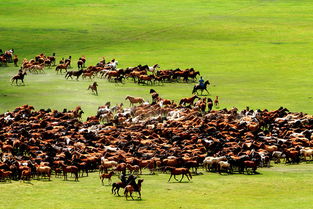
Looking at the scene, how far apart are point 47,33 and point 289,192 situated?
61253 millimetres

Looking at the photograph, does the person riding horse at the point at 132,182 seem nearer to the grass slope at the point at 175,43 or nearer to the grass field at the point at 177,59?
the grass field at the point at 177,59

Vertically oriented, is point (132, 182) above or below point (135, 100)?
below

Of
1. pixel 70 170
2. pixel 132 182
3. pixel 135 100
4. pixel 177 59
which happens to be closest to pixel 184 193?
pixel 132 182

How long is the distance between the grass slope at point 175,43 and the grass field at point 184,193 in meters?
16.8

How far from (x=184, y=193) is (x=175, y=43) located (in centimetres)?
5282

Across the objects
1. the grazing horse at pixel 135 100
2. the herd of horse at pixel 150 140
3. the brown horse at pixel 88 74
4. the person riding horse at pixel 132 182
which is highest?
the brown horse at pixel 88 74

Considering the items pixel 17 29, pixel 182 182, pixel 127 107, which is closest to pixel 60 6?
pixel 17 29

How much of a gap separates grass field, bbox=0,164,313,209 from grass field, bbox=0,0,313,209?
4 cm

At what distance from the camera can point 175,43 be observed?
78.4m

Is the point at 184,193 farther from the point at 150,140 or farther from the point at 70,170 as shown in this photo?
the point at 150,140

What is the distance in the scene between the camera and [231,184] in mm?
28422

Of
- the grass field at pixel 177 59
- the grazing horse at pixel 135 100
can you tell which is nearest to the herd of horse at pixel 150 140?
the grass field at pixel 177 59

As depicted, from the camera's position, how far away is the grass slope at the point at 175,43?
1997 inches

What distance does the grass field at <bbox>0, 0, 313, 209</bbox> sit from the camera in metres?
26.5
